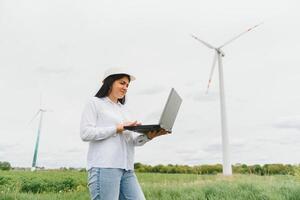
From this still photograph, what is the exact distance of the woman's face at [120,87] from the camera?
2.96m

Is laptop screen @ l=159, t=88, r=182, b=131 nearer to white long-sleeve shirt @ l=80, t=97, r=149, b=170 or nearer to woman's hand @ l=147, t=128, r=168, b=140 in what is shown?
woman's hand @ l=147, t=128, r=168, b=140

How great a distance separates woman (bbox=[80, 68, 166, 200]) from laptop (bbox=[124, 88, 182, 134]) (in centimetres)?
4

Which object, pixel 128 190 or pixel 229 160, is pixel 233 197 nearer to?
pixel 128 190

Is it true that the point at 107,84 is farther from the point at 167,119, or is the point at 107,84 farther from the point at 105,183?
the point at 105,183

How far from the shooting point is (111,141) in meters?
2.82

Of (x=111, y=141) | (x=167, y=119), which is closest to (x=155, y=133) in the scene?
(x=167, y=119)

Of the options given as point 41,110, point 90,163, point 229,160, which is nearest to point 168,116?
point 90,163

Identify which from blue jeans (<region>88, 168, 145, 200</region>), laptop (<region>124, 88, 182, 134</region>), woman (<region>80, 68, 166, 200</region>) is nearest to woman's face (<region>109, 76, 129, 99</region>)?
woman (<region>80, 68, 166, 200</region>)

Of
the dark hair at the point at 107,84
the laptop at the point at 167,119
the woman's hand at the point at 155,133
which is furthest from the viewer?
the dark hair at the point at 107,84

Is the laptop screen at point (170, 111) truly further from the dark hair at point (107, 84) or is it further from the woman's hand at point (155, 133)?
the dark hair at point (107, 84)

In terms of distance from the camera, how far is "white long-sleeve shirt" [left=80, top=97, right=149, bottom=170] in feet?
9.09

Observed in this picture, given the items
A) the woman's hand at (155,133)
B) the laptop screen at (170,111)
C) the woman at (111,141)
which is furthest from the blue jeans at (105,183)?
the laptop screen at (170,111)

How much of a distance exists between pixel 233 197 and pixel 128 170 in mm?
3858

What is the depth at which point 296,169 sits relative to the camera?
888cm
